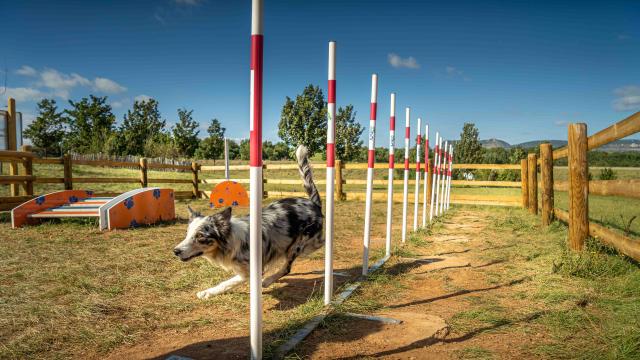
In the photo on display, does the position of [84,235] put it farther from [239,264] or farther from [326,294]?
[326,294]

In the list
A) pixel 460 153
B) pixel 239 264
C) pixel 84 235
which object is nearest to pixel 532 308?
pixel 239 264

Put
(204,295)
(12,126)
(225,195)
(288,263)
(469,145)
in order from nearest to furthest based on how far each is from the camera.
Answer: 1. (204,295)
2. (288,263)
3. (12,126)
4. (225,195)
5. (469,145)

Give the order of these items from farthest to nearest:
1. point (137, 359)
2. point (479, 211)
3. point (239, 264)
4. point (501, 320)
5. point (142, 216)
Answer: point (479, 211) < point (142, 216) < point (239, 264) < point (501, 320) < point (137, 359)

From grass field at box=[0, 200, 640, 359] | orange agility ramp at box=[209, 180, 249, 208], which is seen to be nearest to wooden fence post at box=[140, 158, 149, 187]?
orange agility ramp at box=[209, 180, 249, 208]

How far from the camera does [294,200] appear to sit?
4.71 meters

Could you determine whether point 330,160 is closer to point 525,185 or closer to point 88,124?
point 525,185

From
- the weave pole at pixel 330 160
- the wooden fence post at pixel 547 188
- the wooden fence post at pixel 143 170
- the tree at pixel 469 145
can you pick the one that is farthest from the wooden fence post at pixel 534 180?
the tree at pixel 469 145

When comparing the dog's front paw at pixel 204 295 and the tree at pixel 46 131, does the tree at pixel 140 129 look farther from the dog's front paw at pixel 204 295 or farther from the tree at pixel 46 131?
the dog's front paw at pixel 204 295

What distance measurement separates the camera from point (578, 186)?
501cm

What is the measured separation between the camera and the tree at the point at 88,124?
47.7 metres

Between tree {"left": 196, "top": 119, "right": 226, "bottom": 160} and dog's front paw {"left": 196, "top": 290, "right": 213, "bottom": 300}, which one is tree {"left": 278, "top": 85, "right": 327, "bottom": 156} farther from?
dog's front paw {"left": 196, "top": 290, "right": 213, "bottom": 300}

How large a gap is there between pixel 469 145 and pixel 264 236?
31.4m

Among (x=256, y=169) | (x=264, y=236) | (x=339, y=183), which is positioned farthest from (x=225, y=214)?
(x=339, y=183)

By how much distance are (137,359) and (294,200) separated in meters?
2.58
